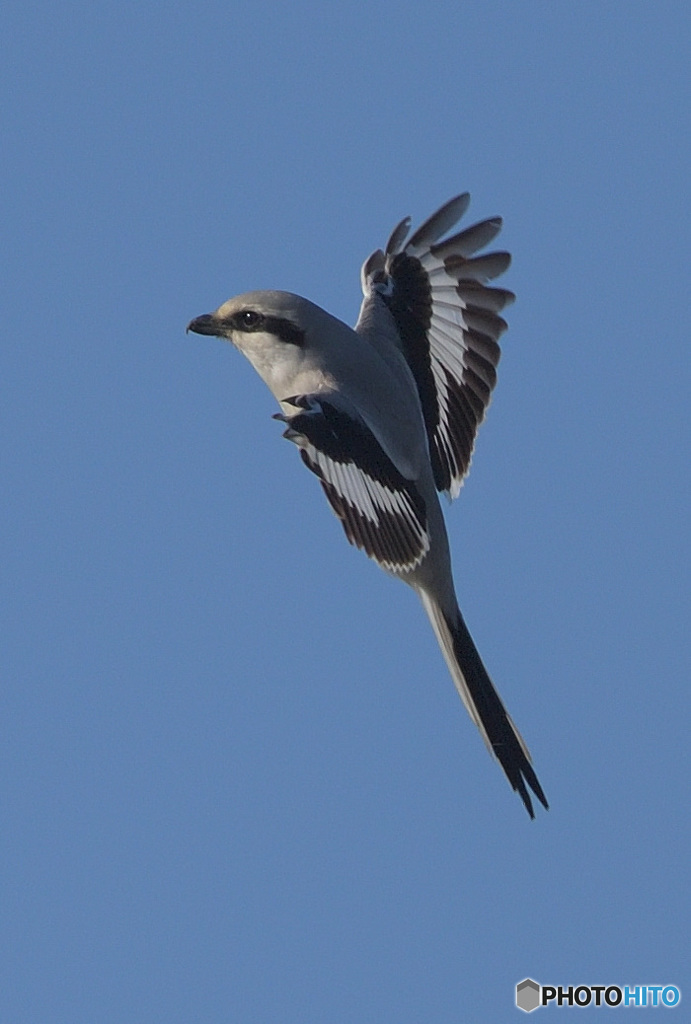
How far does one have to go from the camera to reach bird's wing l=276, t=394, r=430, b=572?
523cm

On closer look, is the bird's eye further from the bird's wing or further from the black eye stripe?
the bird's wing

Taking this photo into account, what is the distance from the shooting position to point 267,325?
6.00m

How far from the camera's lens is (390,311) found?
6.80 m

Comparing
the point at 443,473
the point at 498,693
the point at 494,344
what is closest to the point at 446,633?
the point at 498,693

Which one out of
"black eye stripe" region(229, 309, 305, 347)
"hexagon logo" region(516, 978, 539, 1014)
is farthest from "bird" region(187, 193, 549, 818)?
"hexagon logo" region(516, 978, 539, 1014)

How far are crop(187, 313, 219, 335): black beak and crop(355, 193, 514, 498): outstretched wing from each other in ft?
2.54

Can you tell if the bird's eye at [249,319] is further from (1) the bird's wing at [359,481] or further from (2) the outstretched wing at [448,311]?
(2) the outstretched wing at [448,311]

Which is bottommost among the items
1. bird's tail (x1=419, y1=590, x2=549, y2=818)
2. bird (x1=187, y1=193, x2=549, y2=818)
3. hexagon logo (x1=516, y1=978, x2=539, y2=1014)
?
hexagon logo (x1=516, y1=978, x2=539, y2=1014)

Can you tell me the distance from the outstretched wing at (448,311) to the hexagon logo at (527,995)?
6.92 feet

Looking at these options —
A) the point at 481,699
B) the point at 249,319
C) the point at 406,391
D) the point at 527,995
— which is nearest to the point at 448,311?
the point at 406,391

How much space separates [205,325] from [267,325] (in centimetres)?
28

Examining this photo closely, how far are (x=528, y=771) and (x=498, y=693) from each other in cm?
29

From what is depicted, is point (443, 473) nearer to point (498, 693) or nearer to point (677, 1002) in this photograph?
point (498, 693)

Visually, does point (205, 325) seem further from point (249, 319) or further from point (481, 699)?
point (481, 699)
